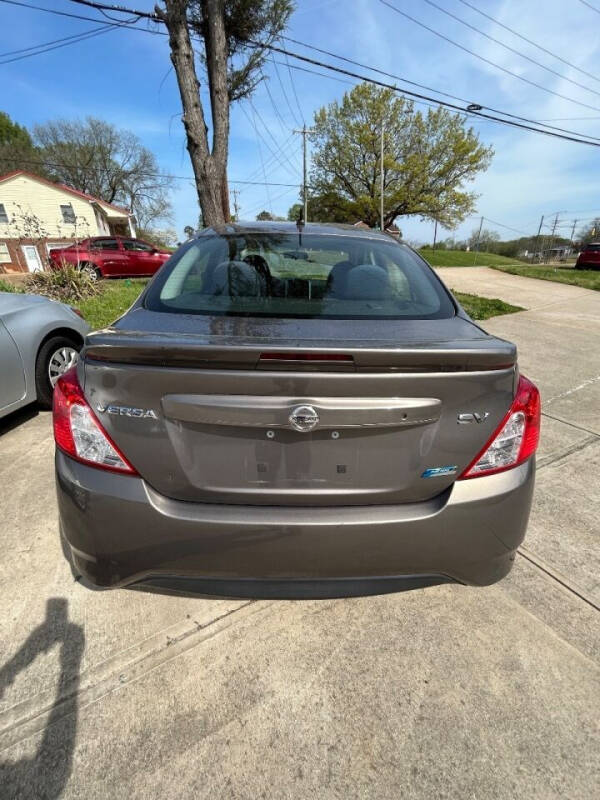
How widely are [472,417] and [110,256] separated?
17806 millimetres

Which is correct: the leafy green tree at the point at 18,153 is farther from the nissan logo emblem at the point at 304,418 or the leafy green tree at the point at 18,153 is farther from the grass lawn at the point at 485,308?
the nissan logo emblem at the point at 304,418

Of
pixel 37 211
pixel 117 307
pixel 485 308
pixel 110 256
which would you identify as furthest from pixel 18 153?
pixel 485 308

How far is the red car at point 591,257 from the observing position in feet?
65.0

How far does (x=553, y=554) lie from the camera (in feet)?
6.88

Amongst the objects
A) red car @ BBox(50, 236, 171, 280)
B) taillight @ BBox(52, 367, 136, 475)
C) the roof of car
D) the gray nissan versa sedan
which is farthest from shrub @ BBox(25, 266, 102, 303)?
the gray nissan versa sedan

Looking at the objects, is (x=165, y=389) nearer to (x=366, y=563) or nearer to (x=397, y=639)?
(x=366, y=563)

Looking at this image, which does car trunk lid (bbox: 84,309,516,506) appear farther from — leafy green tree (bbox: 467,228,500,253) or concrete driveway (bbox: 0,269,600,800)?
leafy green tree (bbox: 467,228,500,253)

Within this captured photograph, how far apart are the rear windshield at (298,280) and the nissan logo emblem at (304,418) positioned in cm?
55

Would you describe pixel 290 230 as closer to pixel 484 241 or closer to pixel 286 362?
pixel 286 362

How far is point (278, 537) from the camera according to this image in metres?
1.28

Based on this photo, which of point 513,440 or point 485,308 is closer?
point 513,440

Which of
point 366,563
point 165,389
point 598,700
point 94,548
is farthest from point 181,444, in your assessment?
point 598,700

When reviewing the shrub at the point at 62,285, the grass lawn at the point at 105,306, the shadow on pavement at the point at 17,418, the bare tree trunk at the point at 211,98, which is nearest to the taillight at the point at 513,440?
the shadow on pavement at the point at 17,418

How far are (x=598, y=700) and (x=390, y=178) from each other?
34481 mm
